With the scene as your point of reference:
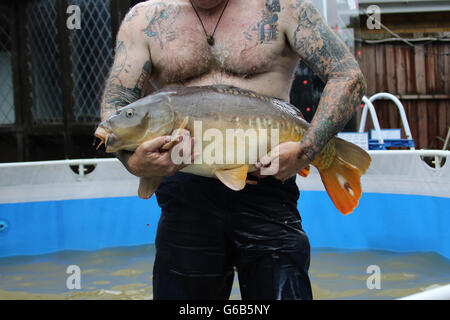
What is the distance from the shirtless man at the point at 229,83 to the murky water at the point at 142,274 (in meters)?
1.58

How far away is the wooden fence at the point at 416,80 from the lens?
8055 mm

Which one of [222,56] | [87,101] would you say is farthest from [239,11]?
[87,101]

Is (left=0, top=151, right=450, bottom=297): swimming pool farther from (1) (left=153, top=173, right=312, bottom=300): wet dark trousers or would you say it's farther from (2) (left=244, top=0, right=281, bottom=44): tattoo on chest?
(2) (left=244, top=0, right=281, bottom=44): tattoo on chest

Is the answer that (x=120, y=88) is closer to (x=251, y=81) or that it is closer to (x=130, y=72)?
(x=130, y=72)

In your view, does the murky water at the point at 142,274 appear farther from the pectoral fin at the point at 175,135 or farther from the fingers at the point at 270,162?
the pectoral fin at the point at 175,135

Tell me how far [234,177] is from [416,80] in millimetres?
7530

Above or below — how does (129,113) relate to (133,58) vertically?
below

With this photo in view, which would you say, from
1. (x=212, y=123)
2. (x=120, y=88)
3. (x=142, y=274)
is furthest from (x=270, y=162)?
(x=142, y=274)

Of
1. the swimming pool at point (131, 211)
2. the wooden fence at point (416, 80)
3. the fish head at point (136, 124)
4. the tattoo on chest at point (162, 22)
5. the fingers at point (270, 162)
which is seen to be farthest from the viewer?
the wooden fence at point (416, 80)

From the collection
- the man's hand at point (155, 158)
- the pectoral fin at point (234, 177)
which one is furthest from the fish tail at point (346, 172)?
the man's hand at point (155, 158)

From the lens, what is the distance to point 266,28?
5.37ft

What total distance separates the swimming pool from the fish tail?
7.32ft
